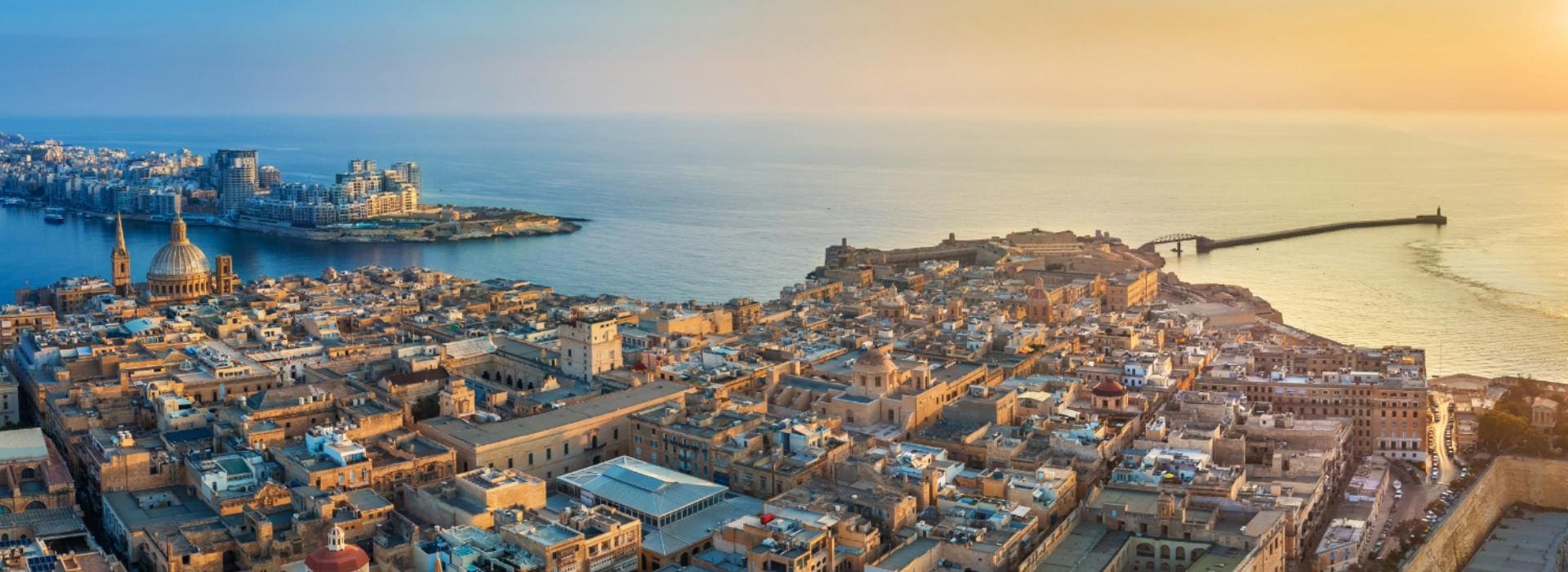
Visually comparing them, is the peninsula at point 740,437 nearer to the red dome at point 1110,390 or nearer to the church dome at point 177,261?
the red dome at point 1110,390

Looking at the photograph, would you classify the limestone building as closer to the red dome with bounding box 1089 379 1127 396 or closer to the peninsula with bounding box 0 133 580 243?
the red dome with bounding box 1089 379 1127 396

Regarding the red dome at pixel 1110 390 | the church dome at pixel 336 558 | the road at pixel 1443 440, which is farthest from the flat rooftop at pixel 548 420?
the road at pixel 1443 440

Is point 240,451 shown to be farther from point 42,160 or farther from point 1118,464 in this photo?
point 42,160

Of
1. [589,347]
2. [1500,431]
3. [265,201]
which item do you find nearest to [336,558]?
[589,347]

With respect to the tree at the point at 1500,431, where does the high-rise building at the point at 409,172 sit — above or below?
above

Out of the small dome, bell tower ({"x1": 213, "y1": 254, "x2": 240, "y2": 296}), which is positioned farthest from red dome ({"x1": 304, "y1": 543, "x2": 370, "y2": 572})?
bell tower ({"x1": 213, "y1": 254, "x2": 240, "y2": 296})

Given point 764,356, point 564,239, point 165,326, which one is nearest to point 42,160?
point 564,239
